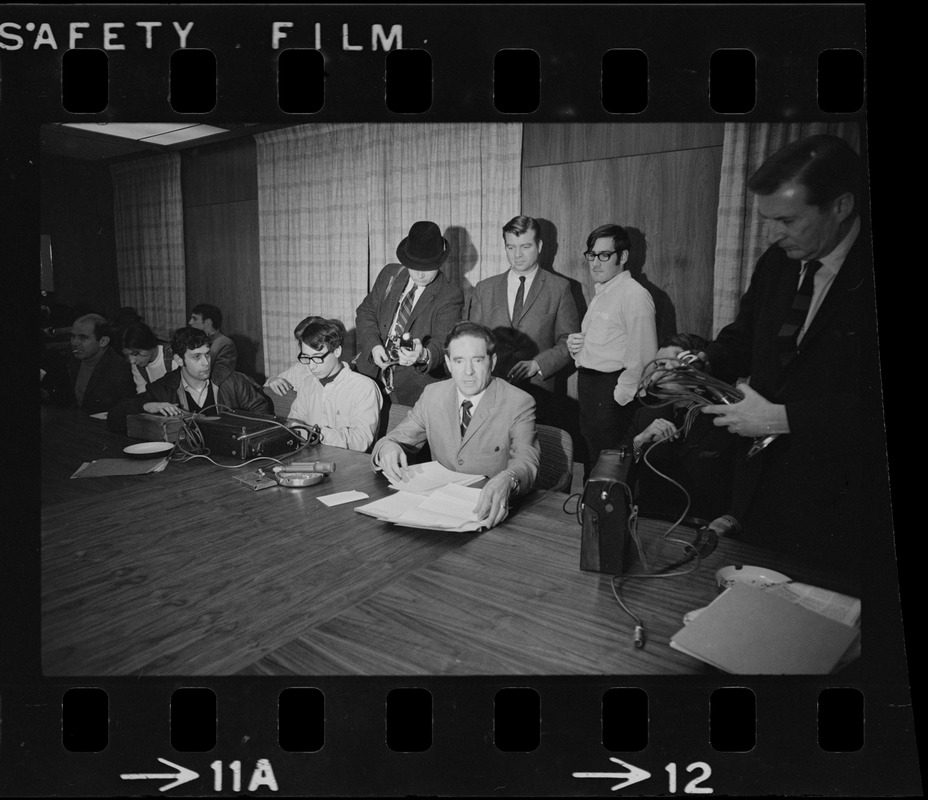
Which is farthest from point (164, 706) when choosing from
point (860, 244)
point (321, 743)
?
point (860, 244)

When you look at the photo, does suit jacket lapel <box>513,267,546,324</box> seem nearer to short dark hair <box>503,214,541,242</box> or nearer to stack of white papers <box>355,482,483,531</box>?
short dark hair <box>503,214,541,242</box>

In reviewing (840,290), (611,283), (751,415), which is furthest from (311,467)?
(840,290)

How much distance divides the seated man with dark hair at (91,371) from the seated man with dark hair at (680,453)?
158 centimetres

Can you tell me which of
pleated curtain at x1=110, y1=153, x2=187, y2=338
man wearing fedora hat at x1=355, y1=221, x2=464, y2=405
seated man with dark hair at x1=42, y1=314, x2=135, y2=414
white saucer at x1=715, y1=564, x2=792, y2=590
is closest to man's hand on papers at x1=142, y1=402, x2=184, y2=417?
seated man with dark hair at x1=42, y1=314, x2=135, y2=414

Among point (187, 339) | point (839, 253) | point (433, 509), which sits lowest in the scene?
point (433, 509)

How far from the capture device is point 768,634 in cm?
144

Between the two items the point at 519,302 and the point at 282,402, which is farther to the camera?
the point at 282,402

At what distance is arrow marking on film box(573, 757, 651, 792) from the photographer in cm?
173

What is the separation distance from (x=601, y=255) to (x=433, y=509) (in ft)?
2.78

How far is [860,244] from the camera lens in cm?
181

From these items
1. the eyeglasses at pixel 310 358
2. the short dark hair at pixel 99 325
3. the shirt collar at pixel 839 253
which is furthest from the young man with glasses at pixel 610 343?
the short dark hair at pixel 99 325

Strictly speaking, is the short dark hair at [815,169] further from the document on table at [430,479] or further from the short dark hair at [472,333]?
the document on table at [430,479]

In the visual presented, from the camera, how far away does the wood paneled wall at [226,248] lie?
210 centimetres

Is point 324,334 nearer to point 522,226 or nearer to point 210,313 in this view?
point 210,313
